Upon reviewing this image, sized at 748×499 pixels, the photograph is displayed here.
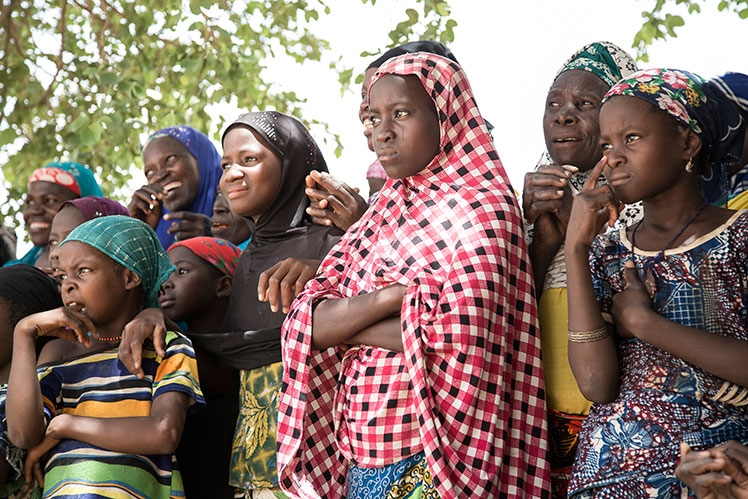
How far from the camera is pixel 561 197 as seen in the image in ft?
10.2

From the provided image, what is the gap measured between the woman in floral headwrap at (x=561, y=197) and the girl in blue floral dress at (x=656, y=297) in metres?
0.24

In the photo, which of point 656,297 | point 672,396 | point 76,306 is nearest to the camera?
point 672,396

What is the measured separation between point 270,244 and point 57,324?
→ 911 millimetres

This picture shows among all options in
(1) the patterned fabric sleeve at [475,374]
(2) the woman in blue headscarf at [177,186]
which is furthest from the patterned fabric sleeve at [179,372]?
(2) the woman in blue headscarf at [177,186]

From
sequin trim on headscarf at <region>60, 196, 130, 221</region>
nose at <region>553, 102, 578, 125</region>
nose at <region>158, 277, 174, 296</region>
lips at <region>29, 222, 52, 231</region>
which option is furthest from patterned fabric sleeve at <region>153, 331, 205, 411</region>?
lips at <region>29, 222, 52, 231</region>

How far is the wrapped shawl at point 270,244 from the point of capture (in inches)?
147

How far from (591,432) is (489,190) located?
84 centimetres

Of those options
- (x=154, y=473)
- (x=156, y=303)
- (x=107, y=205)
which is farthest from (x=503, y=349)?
(x=107, y=205)

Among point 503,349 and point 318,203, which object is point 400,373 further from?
point 318,203

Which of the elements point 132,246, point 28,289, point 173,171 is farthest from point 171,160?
point 132,246

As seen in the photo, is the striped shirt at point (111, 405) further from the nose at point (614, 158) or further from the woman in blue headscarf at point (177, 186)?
the nose at point (614, 158)

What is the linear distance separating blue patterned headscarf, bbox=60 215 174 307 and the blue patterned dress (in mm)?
2058

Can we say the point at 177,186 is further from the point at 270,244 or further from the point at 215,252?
the point at 270,244

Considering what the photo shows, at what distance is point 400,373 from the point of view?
289 centimetres
